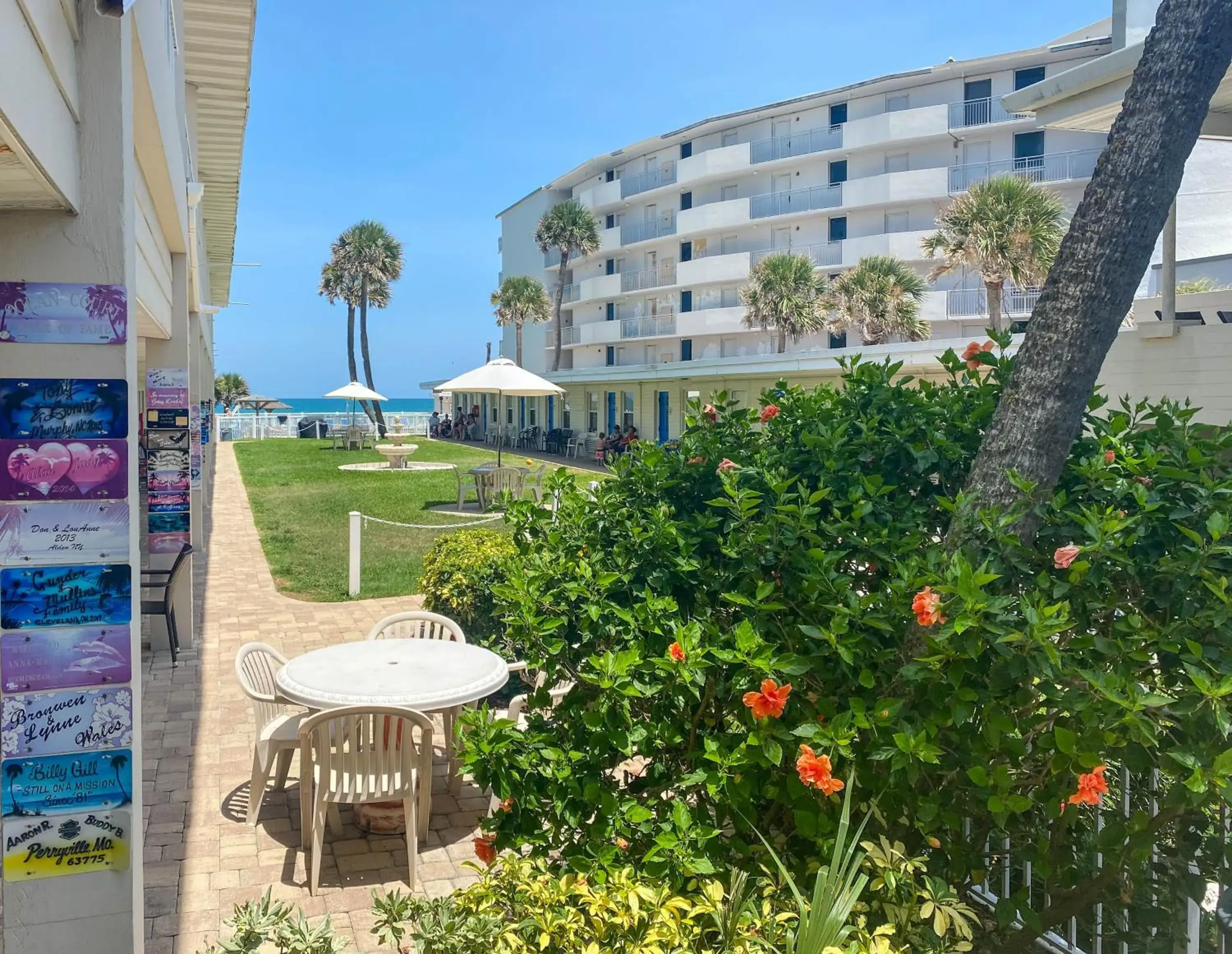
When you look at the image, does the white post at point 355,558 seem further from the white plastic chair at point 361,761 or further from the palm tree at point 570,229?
the palm tree at point 570,229

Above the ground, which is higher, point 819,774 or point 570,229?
point 570,229

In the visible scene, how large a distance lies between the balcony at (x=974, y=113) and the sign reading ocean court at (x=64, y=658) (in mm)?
36299

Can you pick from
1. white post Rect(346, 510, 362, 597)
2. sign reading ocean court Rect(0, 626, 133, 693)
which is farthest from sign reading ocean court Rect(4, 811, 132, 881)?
white post Rect(346, 510, 362, 597)

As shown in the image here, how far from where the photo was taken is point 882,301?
32.6m

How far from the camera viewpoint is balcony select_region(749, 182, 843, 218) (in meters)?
37.1

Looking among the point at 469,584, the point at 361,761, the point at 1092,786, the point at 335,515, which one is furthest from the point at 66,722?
the point at 335,515

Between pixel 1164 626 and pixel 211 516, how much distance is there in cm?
1755

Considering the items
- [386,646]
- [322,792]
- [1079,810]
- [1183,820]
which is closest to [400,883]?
[322,792]

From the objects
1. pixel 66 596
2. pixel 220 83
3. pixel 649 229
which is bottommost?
pixel 66 596

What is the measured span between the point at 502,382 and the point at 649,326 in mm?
25853

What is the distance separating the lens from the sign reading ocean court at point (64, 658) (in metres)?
2.82

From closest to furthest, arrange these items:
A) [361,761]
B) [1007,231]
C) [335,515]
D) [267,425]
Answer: [361,761] → [335,515] → [1007,231] → [267,425]

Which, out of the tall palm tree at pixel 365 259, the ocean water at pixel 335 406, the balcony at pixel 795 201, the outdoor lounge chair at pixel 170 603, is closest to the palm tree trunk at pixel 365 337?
the tall palm tree at pixel 365 259

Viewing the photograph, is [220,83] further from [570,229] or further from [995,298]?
[570,229]
